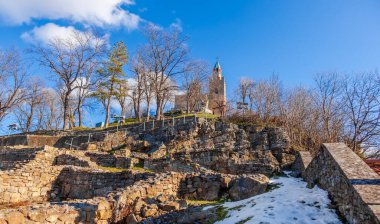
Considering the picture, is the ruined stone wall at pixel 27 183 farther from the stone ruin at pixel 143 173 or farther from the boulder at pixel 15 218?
the boulder at pixel 15 218

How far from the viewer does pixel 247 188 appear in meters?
9.14

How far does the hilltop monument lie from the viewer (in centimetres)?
4427

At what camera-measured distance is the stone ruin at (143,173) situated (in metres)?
7.71

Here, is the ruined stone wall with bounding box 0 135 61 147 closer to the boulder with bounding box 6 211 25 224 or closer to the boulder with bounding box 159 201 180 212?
the boulder with bounding box 6 211 25 224

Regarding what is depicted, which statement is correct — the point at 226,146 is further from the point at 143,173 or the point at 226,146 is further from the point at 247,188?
the point at 247,188

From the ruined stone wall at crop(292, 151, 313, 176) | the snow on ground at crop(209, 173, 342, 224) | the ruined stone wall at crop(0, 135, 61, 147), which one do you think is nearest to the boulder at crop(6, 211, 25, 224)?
the snow on ground at crop(209, 173, 342, 224)

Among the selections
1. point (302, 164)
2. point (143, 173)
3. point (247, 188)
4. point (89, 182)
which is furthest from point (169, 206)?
point (89, 182)

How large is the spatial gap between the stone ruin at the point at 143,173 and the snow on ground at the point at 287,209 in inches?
30.9

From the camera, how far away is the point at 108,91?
36.6 m

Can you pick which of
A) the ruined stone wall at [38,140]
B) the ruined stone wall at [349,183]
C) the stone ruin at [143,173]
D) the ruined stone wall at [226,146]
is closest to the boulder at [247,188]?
the stone ruin at [143,173]

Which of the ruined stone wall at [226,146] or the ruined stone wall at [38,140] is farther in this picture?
the ruined stone wall at [38,140]

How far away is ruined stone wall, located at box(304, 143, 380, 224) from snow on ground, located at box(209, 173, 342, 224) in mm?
264

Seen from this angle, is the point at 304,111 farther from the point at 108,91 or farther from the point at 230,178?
the point at 108,91

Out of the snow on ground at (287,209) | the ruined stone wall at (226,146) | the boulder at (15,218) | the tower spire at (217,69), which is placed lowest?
the boulder at (15,218)
